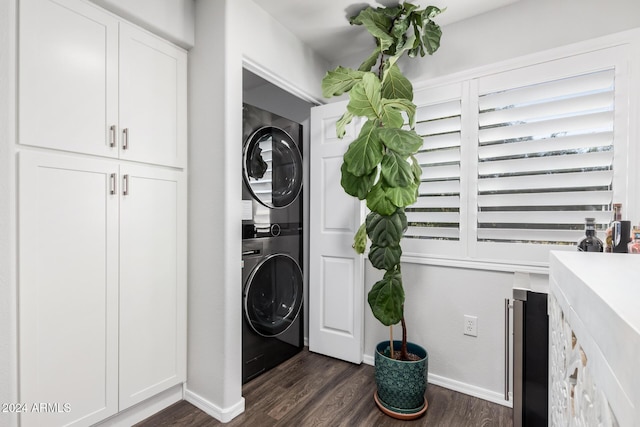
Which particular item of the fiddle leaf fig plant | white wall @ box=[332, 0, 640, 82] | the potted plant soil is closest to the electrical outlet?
the potted plant soil

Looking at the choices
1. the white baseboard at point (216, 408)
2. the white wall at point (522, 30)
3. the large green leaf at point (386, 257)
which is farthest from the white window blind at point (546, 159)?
the white baseboard at point (216, 408)

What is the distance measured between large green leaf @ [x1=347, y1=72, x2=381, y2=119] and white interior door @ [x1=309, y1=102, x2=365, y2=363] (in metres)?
0.64

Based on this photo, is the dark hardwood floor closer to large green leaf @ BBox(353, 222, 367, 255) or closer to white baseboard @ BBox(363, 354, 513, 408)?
white baseboard @ BBox(363, 354, 513, 408)

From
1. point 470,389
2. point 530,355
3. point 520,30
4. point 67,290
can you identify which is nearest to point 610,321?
point 530,355

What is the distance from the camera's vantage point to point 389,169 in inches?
66.9

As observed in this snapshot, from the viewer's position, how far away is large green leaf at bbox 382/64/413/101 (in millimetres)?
1949

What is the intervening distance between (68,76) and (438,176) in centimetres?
215

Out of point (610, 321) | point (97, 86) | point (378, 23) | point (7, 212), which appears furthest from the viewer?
point (378, 23)

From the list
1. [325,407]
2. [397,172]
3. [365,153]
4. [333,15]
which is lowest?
[325,407]

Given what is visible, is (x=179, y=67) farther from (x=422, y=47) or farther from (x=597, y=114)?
(x=597, y=114)

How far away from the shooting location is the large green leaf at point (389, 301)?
182cm

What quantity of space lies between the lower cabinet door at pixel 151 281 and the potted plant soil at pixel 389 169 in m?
1.09

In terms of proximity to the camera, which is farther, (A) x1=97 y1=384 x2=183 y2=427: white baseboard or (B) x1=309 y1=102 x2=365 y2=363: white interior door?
(B) x1=309 y1=102 x2=365 y2=363: white interior door

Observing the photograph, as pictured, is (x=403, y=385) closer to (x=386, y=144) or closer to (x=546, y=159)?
(x=386, y=144)
